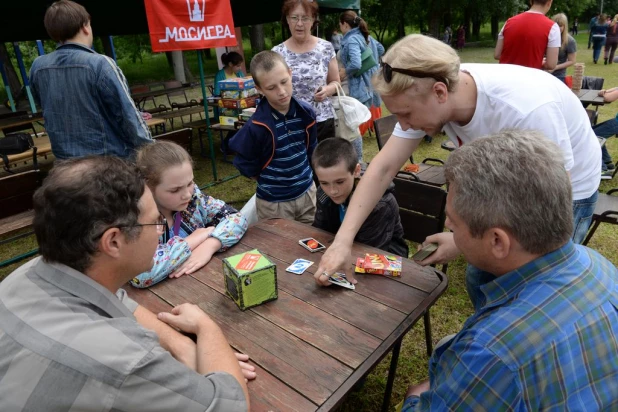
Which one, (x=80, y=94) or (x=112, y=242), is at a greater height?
(x=80, y=94)

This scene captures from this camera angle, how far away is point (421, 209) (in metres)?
2.77

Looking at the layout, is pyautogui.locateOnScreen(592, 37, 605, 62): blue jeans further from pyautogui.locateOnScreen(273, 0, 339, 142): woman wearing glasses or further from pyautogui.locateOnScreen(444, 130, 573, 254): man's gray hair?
pyautogui.locateOnScreen(444, 130, 573, 254): man's gray hair

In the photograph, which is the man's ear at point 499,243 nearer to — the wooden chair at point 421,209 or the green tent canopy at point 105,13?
the wooden chair at point 421,209

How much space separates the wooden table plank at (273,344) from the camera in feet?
4.19

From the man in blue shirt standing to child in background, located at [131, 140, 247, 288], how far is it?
1.15 metres

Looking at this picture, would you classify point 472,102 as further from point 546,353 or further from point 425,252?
point 546,353

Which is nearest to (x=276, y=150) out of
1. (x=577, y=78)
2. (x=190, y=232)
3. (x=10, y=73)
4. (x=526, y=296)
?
(x=190, y=232)

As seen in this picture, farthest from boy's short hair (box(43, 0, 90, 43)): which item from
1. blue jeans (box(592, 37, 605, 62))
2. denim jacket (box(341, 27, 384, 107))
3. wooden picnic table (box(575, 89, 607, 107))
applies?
blue jeans (box(592, 37, 605, 62))

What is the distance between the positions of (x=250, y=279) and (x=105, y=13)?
6403 mm

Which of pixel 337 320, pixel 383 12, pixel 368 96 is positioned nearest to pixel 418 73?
pixel 337 320

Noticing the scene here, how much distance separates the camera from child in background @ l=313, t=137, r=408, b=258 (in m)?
2.30

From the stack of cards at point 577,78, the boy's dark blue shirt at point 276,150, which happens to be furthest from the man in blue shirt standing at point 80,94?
the stack of cards at point 577,78

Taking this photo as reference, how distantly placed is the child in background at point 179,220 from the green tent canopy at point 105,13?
4.06 m

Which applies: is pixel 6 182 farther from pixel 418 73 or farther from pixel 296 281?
pixel 418 73
